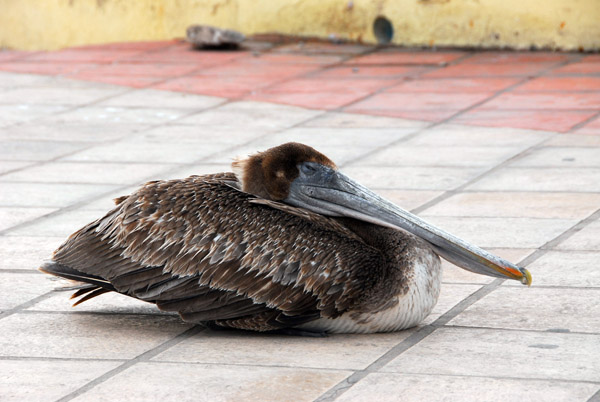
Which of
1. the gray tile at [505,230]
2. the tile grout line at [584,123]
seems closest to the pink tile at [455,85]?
the tile grout line at [584,123]

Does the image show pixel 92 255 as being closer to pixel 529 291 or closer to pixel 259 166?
pixel 259 166

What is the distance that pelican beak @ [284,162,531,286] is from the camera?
4812 mm

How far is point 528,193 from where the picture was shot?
24.7ft

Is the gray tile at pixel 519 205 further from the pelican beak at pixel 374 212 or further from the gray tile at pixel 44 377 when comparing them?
the gray tile at pixel 44 377

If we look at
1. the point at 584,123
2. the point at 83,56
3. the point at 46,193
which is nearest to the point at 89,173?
the point at 46,193

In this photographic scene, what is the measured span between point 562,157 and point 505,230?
84.3 inches

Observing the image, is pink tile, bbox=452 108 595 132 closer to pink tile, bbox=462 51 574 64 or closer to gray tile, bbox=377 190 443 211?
gray tile, bbox=377 190 443 211

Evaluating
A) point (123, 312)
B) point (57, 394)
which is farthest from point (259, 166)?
point (57, 394)

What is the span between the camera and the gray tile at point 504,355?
435cm

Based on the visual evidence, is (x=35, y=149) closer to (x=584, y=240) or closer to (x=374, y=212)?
(x=584, y=240)

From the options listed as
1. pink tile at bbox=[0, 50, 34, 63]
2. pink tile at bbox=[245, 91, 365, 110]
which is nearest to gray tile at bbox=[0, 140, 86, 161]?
pink tile at bbox=[245, 91, 365, 110]

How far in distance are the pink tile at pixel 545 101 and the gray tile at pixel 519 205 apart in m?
3.16

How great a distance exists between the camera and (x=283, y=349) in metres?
4.78

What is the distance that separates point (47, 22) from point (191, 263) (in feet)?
37.4
